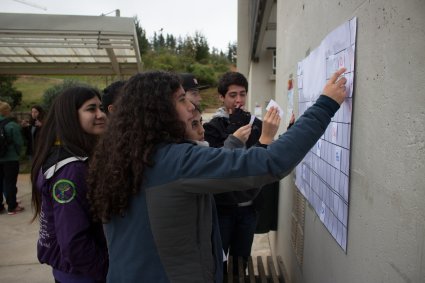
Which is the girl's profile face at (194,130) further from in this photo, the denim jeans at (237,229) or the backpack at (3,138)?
the backpack at (3,138)

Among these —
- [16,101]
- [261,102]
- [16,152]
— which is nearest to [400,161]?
[16,152]

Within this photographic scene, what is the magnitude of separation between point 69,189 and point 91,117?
0.45 meters

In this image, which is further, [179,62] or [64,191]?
[179,62]

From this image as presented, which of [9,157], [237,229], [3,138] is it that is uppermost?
[3,138]

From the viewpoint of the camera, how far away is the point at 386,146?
3.52 feet

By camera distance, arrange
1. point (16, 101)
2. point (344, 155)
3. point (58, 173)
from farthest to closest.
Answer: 1. point (16, 101)
2. point (58, 173)
3. point (344, 155)

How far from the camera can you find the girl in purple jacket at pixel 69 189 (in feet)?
5.41

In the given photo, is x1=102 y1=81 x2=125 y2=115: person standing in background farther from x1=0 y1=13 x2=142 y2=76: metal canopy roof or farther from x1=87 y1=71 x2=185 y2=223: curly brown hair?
x1=0 y1=13 x2=142 y2=76: metal canopy roof

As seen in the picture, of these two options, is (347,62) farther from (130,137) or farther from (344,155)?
(130,137)

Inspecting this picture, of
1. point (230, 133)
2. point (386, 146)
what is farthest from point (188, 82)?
point (386, 146)

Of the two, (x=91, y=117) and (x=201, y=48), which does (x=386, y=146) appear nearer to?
(x=91, y=117)

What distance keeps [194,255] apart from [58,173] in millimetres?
793

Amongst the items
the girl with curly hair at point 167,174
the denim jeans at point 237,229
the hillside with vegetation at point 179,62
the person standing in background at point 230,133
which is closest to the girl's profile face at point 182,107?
the girl with curly hair at point 167,174

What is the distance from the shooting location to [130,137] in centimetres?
131
